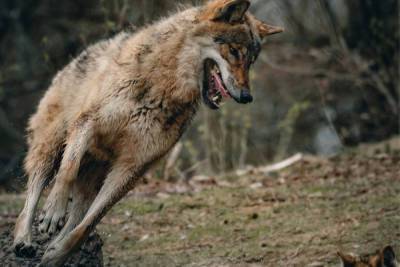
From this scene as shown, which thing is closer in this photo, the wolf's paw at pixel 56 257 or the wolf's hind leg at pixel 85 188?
the wolf's paw at pixel 56 257

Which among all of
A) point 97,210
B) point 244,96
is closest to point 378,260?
point 244,96

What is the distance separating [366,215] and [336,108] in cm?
741

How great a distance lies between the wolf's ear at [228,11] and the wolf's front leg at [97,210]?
1335mm

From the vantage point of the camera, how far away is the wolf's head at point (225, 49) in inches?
253

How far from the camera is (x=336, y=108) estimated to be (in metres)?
15.7

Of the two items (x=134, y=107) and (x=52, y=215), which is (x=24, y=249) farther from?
(x=134, y=107)

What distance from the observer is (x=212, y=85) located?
21.7 ft

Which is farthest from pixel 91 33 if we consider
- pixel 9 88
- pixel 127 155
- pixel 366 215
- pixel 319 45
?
pixel 127 155

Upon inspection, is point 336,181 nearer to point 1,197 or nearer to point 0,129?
point 1,197

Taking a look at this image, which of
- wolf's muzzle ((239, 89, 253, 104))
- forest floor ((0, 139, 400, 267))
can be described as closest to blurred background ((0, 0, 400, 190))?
forest floor ((0, 139, 400, 267))

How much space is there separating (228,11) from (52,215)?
6.82 ft

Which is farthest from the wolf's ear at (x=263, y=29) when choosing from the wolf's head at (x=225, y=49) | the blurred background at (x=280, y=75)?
the blurred background at (x=280, y=75)

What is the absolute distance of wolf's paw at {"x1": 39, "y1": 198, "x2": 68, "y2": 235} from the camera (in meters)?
6.36

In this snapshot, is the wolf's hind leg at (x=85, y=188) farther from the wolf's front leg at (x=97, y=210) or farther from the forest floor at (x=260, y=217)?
the forest floor at (x=260, y=217)
